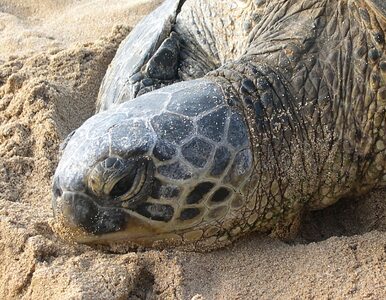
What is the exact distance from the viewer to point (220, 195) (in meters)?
2.39

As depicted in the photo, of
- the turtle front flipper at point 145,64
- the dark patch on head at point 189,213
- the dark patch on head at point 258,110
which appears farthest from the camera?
the turtle front flipper at point 145,64

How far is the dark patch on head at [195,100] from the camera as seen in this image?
2.44 m

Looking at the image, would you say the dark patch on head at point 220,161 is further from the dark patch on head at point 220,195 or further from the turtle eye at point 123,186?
the turtle eye at point 123,186

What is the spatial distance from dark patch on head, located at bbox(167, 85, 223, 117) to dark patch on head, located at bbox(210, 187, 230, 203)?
11.0 inches

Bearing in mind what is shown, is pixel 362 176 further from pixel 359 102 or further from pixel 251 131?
pixel 251 131

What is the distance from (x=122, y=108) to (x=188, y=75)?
32.7 inches

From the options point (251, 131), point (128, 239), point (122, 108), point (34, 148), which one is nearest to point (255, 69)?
point (251, 131)

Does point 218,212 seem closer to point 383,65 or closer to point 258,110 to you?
point 258,110

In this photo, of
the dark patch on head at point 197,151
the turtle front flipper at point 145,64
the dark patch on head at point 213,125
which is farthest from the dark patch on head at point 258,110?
the turtle front flipper at point 145,64

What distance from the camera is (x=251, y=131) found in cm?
246

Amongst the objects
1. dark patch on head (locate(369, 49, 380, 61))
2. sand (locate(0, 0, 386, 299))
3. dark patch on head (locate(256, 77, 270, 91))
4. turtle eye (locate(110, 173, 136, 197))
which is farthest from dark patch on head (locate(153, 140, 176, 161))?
dark patch on head (locate(369, 49, 380, 61))

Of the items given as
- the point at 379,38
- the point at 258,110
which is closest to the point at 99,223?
the point at 258,110

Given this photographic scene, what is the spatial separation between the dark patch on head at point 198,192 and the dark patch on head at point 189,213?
29 millimetres

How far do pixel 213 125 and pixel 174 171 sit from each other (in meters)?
0.22
